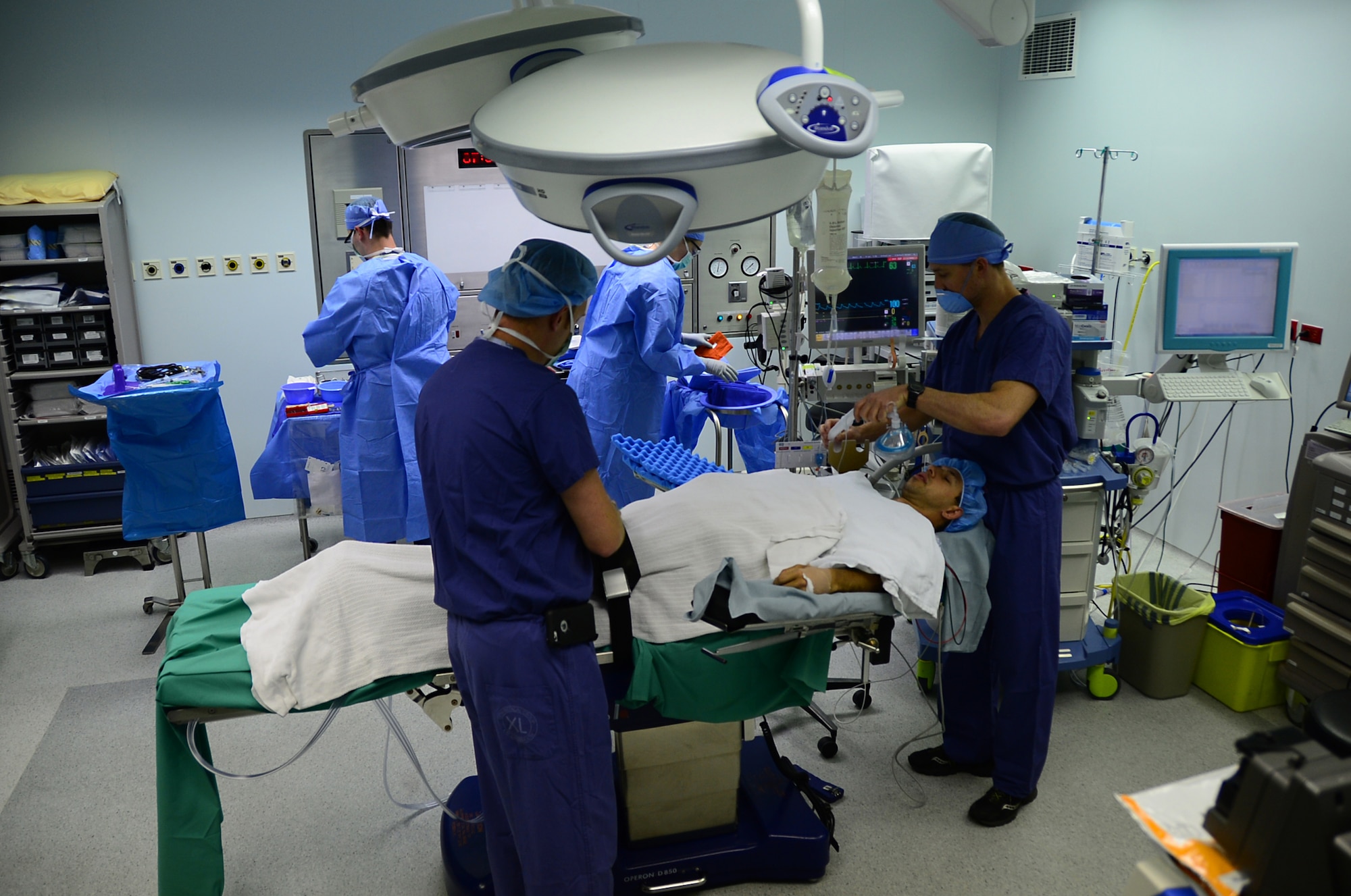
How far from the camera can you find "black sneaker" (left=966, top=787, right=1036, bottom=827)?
251 centimetres

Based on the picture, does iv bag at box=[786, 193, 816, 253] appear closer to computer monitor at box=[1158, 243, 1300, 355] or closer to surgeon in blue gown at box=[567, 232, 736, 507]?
surgeon in blue gown at box=[567, 232, 736, 507]

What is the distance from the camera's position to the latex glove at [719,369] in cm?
384

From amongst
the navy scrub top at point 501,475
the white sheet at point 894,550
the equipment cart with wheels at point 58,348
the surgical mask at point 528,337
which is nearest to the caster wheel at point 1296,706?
the white sheet at point 894,550

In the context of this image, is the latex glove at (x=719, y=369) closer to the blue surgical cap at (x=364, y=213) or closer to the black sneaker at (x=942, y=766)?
the blue surgical cap at (x=364, y=213)

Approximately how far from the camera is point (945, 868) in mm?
2367

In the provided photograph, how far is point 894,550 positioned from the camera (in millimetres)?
2039

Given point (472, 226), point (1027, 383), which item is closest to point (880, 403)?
→ point (1027, 383)

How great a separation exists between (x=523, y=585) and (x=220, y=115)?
3866 millimetres

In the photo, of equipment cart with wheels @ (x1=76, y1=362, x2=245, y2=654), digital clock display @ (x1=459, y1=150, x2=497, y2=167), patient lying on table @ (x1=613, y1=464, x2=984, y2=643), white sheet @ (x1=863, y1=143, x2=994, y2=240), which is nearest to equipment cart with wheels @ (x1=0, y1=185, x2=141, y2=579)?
equipment cart with wheels @ (x1=76, y1=362, x2=245, y2=654)

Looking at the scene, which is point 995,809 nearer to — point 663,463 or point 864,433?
point 864,433

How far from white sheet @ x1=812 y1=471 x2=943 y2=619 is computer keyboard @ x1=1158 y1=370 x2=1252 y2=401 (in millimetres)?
1255

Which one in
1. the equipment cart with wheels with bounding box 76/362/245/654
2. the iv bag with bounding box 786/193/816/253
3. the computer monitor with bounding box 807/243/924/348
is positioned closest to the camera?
the iv bag with bounding box 786/193/816/253

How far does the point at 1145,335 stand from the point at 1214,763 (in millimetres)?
2184

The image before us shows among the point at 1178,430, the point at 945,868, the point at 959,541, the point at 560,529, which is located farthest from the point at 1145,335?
the point at 560,529
